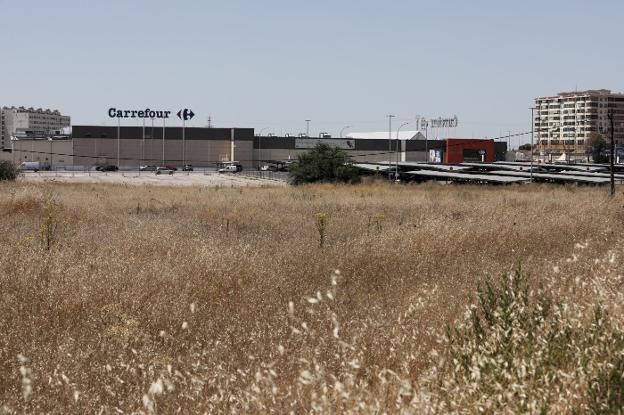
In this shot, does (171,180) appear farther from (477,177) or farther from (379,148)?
(379,148)

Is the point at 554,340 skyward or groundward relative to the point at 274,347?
skyward

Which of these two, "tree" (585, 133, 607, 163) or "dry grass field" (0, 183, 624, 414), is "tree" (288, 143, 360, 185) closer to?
"dry grass field" (0, 183, 624, 414)

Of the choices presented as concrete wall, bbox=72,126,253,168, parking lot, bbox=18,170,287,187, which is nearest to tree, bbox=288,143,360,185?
parking lot, bbox=18,170,287,187

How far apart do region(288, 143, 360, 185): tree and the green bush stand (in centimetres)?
2264

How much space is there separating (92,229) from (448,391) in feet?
49.4

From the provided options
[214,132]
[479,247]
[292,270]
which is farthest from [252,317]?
[214,132]

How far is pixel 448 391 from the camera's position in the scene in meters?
4.28

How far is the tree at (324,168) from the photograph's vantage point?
5862 cm

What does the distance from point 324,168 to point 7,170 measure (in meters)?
25.4

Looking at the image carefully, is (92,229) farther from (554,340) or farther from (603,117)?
(603,117)

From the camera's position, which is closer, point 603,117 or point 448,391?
point 448,391

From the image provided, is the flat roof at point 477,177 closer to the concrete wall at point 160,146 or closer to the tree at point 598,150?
the concrete wall at point 160,146

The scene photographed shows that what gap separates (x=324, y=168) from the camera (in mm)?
58844

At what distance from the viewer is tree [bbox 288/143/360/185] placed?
58.6 meters
